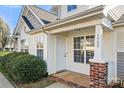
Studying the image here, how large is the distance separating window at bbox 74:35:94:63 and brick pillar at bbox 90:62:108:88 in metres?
2.52

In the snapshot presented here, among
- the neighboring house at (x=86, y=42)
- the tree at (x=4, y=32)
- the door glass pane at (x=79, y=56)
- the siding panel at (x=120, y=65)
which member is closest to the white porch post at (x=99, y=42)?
the neighboring house at (x=86, y=42)

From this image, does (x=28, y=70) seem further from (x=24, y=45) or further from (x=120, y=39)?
(x=24, y=45)

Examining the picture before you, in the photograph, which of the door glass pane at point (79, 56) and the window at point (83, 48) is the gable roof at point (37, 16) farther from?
the door glass pane at point (79, 56)

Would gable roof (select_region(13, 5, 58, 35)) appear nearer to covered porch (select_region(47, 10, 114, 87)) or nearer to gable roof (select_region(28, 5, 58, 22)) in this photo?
gable roof (select_region(28, 5, 58, 22))

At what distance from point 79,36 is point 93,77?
3.70 m

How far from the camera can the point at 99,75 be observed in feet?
19.5

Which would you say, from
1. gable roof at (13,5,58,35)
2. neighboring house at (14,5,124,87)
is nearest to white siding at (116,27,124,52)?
neighboring house at (14,5,124,87)

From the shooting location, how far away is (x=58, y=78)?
8445mm

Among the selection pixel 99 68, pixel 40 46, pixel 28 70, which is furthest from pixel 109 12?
pixel 40 46

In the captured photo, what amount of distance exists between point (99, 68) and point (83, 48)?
10.4 ft

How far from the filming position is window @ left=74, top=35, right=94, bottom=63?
867 centimetres
